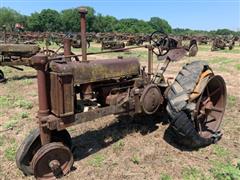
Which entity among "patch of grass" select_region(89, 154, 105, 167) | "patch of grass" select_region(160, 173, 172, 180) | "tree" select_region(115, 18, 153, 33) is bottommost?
"patch of grass" select_region(160, 173, 172, 180)

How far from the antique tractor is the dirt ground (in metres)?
0.22

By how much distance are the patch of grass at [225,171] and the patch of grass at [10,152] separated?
268cm

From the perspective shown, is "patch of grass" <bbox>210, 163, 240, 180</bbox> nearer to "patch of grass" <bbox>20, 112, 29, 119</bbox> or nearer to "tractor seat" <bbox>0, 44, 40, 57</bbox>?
"patch of grass" <bbox>20, 112, 29, 119</bbox>

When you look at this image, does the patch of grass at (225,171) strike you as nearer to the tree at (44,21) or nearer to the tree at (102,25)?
the tree at (102,25)

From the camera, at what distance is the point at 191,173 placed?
12.3 feet

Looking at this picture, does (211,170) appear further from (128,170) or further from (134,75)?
(134,75)

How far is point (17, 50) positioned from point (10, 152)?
243 inches

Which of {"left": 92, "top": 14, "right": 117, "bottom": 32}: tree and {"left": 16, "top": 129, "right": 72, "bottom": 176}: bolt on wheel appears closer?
{"left": 16, "top": 129, "right": 72, "bottom": 176}: bolt on wheel

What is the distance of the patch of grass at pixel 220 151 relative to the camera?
4.24 m

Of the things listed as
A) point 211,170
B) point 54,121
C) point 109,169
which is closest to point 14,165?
point 54,121

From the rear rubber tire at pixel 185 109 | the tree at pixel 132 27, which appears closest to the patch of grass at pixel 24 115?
the rear rubber tire at pixel 185 109

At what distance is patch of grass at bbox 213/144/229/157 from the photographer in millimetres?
4238

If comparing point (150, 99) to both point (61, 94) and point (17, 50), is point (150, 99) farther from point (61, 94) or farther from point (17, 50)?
point (17, 50)

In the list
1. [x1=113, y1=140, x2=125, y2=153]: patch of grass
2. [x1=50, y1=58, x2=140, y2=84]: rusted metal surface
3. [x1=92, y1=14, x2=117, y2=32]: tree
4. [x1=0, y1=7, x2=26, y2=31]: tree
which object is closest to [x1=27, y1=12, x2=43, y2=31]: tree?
[x1=0, y1=7, x2=26, y2=31]: tree
